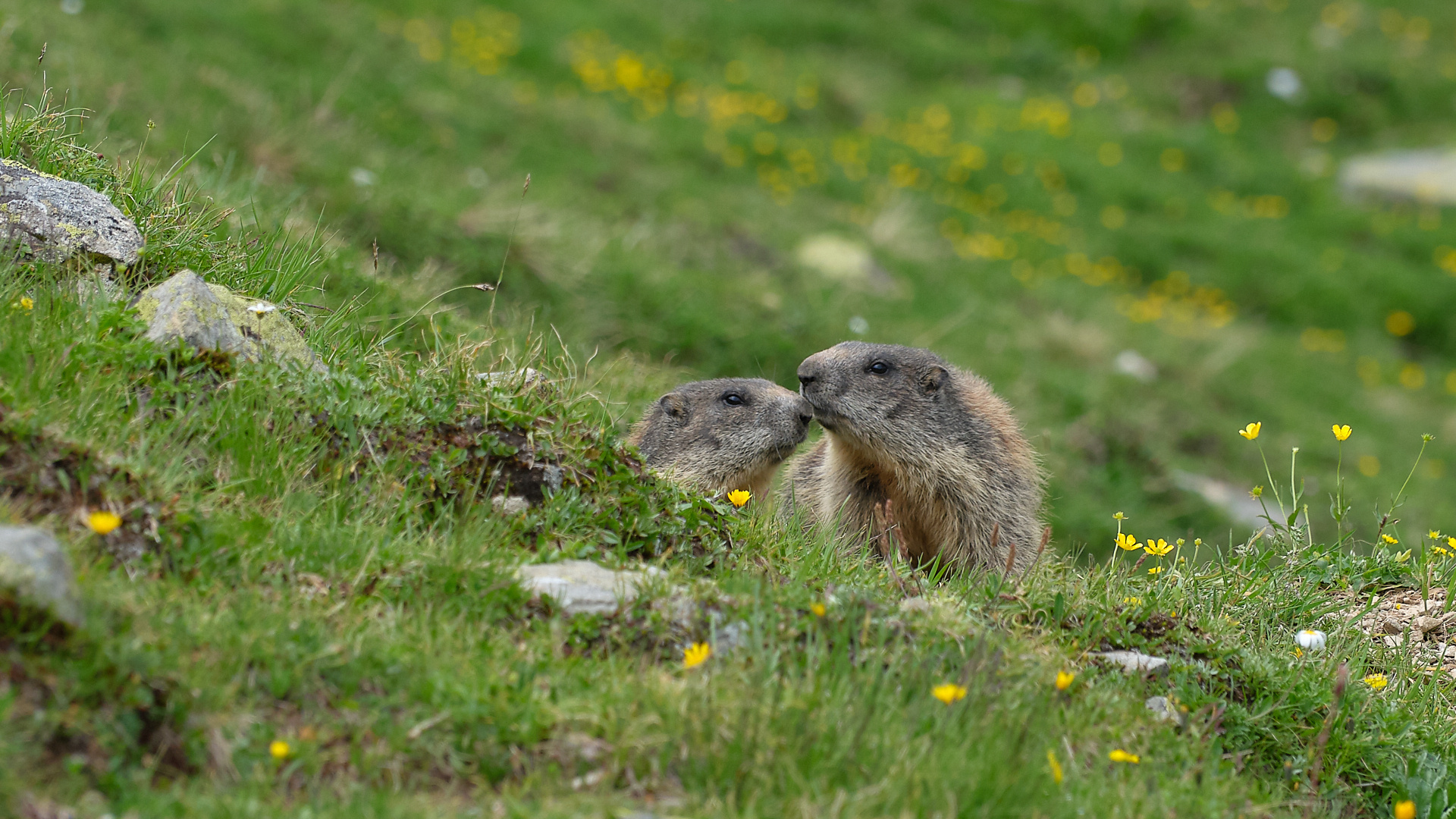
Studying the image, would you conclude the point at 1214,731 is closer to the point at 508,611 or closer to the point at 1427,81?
the point at 508,611

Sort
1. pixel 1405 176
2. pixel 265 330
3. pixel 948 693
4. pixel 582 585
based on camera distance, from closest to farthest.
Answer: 1. pixel 948 693
2. pixel 582 585
3. pixel 265 330
4. pixel 1405 176

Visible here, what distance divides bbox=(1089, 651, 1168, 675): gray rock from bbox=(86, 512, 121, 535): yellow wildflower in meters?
3.58

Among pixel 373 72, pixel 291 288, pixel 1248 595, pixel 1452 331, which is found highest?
pixel 291 288

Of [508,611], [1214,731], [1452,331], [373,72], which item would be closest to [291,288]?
[508,611]

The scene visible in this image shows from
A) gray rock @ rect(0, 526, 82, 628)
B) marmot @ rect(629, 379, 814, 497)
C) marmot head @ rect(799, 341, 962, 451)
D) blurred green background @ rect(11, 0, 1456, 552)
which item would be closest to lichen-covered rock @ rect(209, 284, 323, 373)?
gray rock @ rect(0, 526, 82, 628)

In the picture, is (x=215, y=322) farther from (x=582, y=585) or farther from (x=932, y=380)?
(x=932, y=380)

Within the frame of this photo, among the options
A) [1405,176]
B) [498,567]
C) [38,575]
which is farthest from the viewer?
[1405,176]

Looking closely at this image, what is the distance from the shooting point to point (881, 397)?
717cm

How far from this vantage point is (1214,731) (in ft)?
15.0

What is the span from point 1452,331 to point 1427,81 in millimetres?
7583

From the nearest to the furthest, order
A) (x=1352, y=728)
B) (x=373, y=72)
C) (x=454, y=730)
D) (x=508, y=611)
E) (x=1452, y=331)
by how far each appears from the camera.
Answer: (x=454, y=730) < (x=508, y=611) < (x=1352, y=728) < (x=373, y=72) < (x=1452, y=331)

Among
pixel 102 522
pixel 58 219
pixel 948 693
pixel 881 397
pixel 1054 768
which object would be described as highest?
pixel 58 219

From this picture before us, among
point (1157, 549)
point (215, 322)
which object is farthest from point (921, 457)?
Answer: point (215, 322)

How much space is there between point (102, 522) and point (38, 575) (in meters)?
0.39
